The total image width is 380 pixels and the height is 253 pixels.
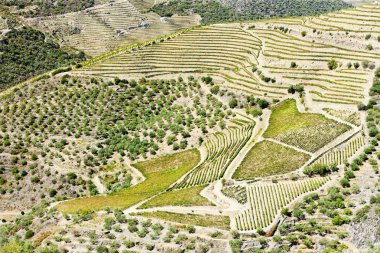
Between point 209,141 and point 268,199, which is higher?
point 268,199

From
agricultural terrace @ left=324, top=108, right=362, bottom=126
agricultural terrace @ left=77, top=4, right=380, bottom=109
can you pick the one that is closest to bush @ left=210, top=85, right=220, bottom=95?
agricultural terrace @ left=77, top=4, right=380, bottom=109

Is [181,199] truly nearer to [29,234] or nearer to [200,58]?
[29,234]

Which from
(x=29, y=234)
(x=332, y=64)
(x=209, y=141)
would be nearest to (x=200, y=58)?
(x=209, y=141)

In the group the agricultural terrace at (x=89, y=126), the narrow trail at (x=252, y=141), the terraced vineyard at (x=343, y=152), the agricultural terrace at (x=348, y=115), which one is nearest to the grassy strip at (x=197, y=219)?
the narrow trail at (x=252, y=141)

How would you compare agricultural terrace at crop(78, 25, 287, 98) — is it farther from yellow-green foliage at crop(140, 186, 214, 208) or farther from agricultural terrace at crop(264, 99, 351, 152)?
yellow-green foliage at crop(140, 186, 214, 208)

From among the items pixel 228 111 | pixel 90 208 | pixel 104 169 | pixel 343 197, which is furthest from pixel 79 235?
pixel 228 111

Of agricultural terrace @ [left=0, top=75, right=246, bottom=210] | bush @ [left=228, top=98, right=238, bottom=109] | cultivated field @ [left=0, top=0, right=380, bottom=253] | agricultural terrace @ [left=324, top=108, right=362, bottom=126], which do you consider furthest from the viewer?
bush @ [left=228, top=98, right=238, bottom=109]

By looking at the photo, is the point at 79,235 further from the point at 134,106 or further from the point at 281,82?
the point at 281,82
